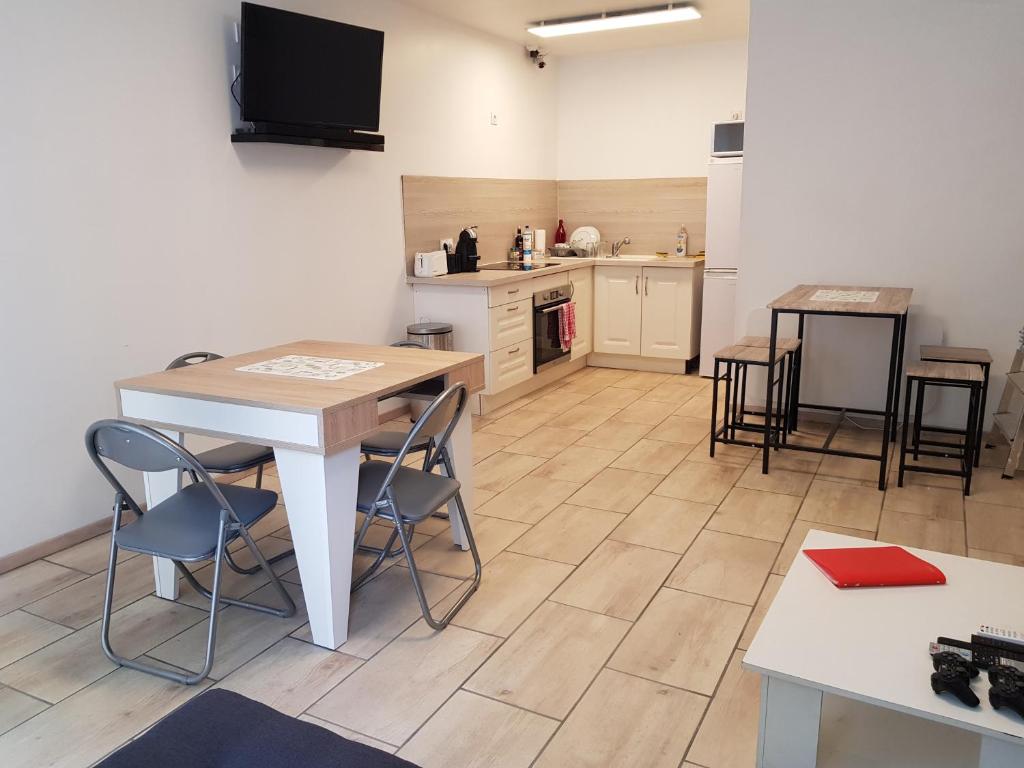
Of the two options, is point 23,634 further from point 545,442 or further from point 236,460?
point 545,442

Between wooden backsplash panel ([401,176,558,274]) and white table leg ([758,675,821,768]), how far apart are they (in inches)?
163

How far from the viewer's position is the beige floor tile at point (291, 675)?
2330 mm

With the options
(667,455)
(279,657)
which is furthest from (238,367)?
(667,455)

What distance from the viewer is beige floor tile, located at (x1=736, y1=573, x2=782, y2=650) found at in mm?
2596

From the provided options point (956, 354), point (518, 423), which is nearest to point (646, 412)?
point (518, 423)

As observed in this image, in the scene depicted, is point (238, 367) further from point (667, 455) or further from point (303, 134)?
point (667, 455)

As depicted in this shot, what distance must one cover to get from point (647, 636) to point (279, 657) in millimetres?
1220

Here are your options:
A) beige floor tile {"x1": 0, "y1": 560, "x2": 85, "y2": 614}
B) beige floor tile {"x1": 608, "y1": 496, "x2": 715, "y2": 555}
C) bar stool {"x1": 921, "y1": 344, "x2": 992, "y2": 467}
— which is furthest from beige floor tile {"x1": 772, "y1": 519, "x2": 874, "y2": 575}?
beige floor tile {"x1": 0, "y1": 560, "x2": 85, "y2": 614}

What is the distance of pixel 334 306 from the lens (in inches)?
186

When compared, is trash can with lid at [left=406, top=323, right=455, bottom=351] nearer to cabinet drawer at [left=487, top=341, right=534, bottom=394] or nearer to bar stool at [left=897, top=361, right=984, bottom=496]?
cabinet drawer at [left=487, top=341, right=534, bottom=394]

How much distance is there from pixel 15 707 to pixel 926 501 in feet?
12.3

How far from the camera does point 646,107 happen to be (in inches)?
262

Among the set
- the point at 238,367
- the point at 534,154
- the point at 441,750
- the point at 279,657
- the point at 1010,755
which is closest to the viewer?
the point at 1010,755

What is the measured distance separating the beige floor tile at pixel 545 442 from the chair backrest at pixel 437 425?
5.01 ft
